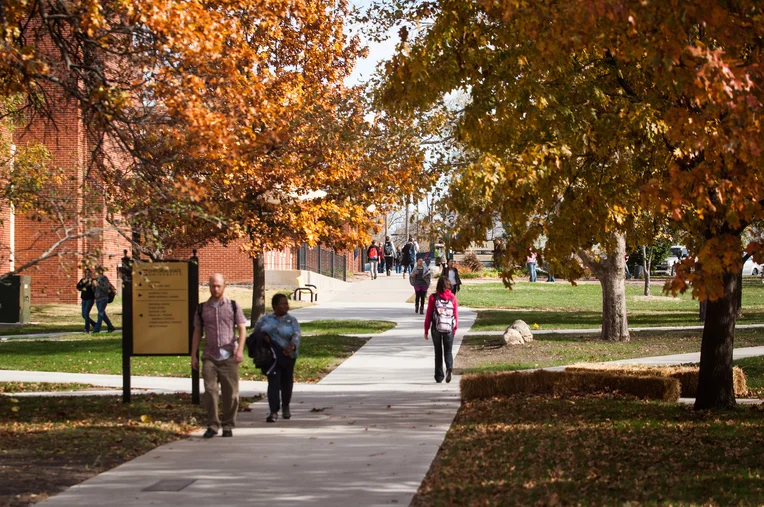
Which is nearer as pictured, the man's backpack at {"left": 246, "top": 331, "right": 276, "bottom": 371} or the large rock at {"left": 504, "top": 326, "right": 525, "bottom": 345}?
the man's backpack at {"left": 246, "top": 331, "right": 276, "bottom": 371}

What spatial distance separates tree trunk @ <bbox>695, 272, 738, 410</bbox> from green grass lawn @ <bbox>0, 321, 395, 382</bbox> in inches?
252

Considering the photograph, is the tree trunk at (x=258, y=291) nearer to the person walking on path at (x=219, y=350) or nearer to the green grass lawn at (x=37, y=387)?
the green grass lawn at (x=37, y=387)

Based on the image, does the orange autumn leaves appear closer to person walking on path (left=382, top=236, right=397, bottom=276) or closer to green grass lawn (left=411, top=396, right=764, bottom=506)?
green grass lawn (left=411, top=396, right=764, bottom=506)

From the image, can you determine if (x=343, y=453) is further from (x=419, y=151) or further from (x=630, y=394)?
(x=419, y=151)

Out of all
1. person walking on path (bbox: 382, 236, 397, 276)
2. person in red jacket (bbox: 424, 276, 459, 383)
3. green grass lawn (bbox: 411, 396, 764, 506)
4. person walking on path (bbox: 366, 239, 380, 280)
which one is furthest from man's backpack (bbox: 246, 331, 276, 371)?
person walking on path (bbox: 382, 236, 397, 276)

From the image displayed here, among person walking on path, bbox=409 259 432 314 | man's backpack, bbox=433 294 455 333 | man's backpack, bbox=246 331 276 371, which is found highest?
person walking on path, bbox=409 259 432 314

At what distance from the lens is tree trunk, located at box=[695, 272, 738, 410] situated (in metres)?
12.5

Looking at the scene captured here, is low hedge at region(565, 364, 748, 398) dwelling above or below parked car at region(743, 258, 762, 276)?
below

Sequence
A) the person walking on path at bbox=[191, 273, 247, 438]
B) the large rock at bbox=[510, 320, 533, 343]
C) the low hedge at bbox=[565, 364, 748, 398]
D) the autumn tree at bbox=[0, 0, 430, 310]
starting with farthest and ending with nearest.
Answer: the large rock at bbox=[510, 320, 533, 343] → the low hedge at bbox=[565, 364, 748, 398] → the autumn tree at bbox=[0, 0, 430, 310] → the person walking on path at bbox=[191, 273, 247, 438]

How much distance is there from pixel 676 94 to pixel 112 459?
6.15 m

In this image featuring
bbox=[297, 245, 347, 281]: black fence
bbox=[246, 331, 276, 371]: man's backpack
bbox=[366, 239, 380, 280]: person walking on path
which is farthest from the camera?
bbox=[366, 239, 380, 280]: person walking on path

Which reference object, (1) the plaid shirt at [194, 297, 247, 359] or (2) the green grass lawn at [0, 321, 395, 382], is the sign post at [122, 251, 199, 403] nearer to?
(1) the plaid shirt at [194, 297, 247, 359]

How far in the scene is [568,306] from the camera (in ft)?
120

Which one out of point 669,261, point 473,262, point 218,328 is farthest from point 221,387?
point 669,261
